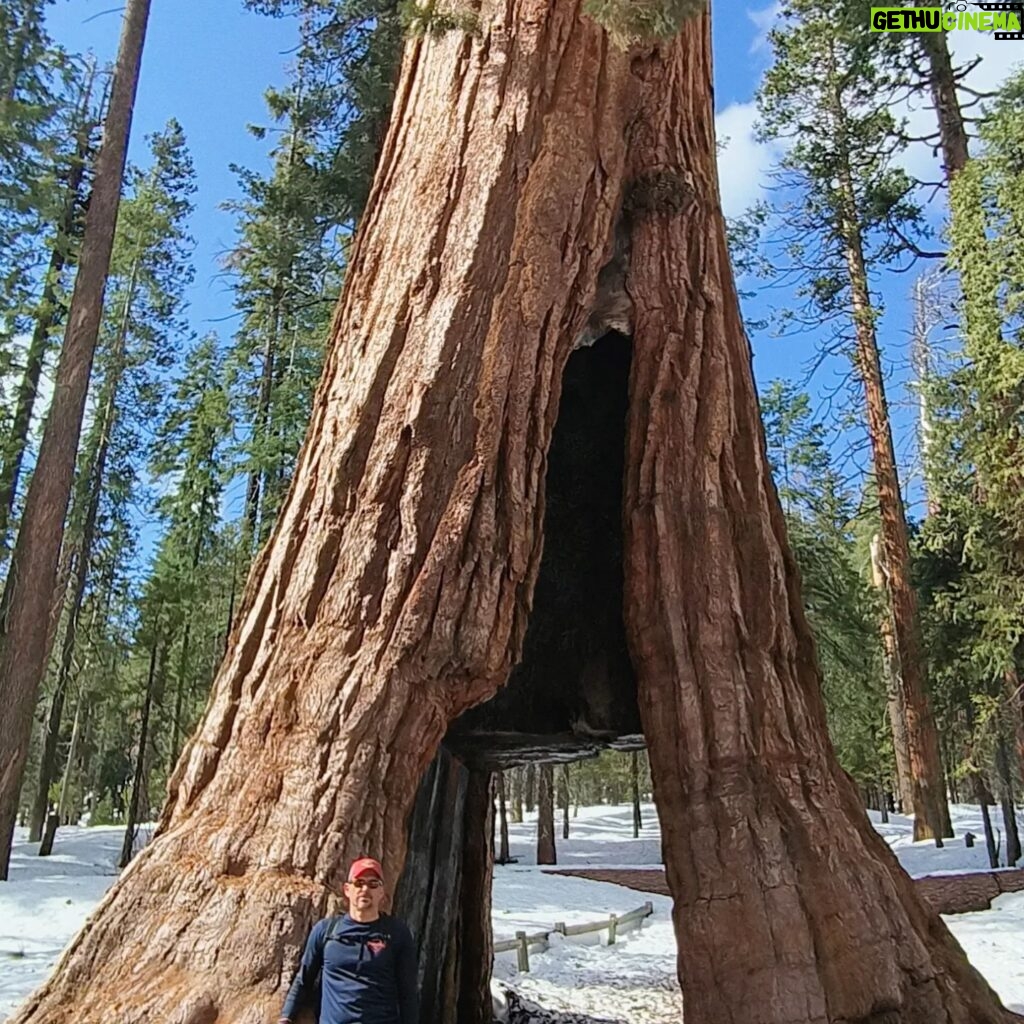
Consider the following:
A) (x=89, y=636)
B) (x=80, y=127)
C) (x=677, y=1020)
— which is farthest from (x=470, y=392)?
(x=89, y=636)

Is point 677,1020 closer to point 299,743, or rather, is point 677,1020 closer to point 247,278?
point 299,743

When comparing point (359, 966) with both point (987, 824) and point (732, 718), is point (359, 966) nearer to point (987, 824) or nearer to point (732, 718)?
point (732, 718)

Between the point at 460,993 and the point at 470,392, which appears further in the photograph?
the point at 460,993

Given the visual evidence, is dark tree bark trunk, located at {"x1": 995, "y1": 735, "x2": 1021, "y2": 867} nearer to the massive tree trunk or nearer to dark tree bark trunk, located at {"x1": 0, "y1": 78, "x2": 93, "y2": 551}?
the massive tree trunk

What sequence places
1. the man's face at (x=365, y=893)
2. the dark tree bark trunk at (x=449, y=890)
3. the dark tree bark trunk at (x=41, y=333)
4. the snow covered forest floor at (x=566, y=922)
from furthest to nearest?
the dark tree bark trunk at (x=41, y=333)
the snow covered forest floor at (x=566, y=922)
the dark tree bark trunk at (x=449, y=890)
the man's face at (x=365, y=893)

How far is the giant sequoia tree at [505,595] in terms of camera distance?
382 cm

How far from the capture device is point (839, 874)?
454cm

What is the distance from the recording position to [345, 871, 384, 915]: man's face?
3.59 meters

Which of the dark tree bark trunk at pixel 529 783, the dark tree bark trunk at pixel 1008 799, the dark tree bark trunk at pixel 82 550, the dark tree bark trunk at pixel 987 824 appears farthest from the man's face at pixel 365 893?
the dark tree bark trunk at pixel 529 783

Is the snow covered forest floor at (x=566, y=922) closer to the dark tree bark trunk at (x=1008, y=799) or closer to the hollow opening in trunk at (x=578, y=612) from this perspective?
the dark tree bark trunk at (x=1008, y=799)

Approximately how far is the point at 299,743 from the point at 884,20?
1447cm

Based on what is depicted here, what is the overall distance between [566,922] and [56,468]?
877cm

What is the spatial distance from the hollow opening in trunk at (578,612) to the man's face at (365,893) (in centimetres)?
306

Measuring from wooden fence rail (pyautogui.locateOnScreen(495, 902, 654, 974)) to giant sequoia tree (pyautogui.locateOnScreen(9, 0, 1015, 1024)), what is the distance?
5427mm
